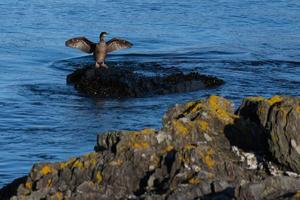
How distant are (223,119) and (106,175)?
1.26 metres

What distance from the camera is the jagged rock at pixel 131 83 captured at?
1753 centimetres

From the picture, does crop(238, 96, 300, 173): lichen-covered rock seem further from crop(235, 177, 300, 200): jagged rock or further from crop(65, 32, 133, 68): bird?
Answer: crop(65, 32, 133, 68): bird

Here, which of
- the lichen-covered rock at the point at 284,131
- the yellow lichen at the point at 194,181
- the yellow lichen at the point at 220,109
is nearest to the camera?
the yellow lichen at the point at 194,181

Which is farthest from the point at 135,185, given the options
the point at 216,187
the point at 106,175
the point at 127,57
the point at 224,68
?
the point at 127,57

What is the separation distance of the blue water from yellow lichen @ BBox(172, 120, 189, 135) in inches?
182

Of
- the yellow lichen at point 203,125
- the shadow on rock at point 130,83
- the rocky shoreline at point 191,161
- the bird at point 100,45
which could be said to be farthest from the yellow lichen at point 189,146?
the bird at point 100,45

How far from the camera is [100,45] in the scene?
19719mm

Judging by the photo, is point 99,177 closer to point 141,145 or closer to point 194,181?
point 141,145

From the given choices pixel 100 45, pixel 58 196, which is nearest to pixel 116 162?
pixel 58 196

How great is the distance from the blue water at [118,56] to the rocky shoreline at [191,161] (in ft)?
15.3

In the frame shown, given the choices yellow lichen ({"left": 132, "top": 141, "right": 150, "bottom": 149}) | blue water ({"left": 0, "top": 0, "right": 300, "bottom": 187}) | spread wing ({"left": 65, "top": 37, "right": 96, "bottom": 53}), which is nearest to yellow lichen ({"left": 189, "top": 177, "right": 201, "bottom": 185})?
yellow lichen ({"left": 132, "top": 141, "right": 150, "bottom": 149})

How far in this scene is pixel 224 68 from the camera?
20750 millimetres

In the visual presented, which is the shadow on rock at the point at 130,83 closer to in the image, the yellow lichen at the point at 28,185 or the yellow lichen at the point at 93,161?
the yellow lichen at the point at 28,185

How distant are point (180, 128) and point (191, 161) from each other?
738 millimetres
